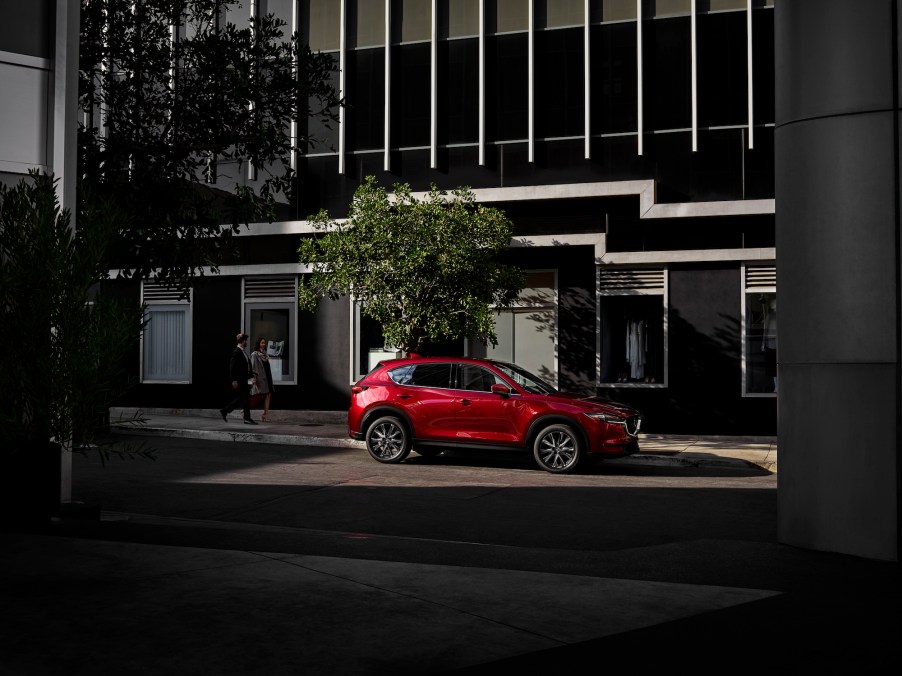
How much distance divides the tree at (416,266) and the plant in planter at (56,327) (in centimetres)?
1133

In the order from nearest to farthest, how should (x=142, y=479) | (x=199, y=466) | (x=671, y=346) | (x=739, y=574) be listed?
(x=739, y=574)
(x=142, y=479)
(x=199, y=466)
(x=671, y=346)

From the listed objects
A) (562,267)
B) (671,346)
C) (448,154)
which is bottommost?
(671,346)

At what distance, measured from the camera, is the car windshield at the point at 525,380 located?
613 inches

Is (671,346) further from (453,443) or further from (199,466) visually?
(199,466)

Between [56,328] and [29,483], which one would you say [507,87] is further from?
[56,328]

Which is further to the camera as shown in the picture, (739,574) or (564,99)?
(564,99)

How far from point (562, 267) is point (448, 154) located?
360cm

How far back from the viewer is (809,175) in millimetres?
8414

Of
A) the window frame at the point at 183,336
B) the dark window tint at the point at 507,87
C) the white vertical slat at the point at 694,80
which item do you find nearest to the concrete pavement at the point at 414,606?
the white vertical slat at the point at 694,80

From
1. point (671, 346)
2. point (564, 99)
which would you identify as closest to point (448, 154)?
point (564, 99)

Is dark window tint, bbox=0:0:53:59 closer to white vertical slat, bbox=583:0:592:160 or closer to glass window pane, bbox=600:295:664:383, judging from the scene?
white vertical slat, bbox=583:0:592:160

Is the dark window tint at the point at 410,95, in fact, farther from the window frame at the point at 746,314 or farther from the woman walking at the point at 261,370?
the window frame at the point at 746,314

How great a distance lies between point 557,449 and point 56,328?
350 inches

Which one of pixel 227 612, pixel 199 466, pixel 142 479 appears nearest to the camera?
pixel 227 612
